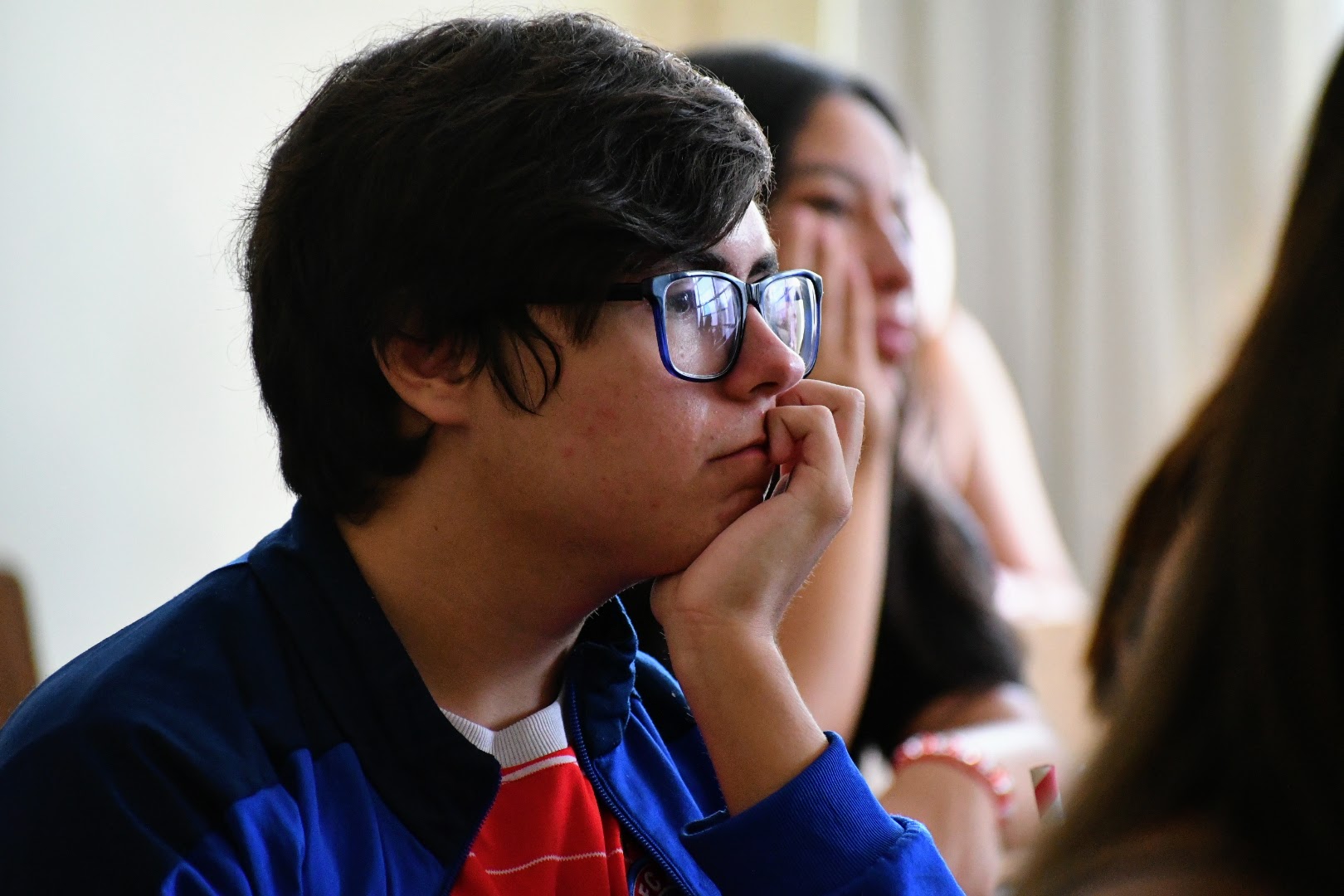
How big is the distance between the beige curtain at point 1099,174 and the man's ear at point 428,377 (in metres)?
2.42

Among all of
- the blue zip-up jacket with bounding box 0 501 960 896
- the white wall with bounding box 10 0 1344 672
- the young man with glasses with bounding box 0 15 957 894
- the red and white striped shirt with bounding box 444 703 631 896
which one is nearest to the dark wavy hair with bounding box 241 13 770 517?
the young man with glasses with bounding box 0 15 957 894

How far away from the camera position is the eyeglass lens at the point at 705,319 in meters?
0.97

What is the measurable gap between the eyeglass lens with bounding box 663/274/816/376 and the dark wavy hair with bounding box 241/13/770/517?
3 centimetres

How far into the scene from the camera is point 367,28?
2254 millimetres

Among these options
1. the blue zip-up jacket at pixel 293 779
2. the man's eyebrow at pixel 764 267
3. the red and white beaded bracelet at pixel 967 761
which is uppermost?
the man's eyebrow at pixel 764 267

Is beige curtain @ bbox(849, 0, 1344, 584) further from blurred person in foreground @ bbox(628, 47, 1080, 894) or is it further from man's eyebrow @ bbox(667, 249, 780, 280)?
man's eyebrow @ bbox(667, 249, 780, 280)

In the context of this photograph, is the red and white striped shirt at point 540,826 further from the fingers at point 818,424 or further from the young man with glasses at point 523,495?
the fingers at point 818,424

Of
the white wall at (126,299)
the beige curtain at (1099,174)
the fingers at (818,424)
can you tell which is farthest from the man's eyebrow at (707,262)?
the beige curtain at (1099,174)

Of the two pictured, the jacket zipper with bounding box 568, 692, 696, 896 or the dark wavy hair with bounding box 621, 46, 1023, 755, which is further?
the dark wavy hair with bounding box 621, 46, 1023, 755

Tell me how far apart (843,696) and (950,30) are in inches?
89.8

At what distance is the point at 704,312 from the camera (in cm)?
99

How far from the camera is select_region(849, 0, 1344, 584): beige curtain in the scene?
310cm

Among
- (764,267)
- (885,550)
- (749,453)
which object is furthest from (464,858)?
(885,550)

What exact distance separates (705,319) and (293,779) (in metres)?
0.44
